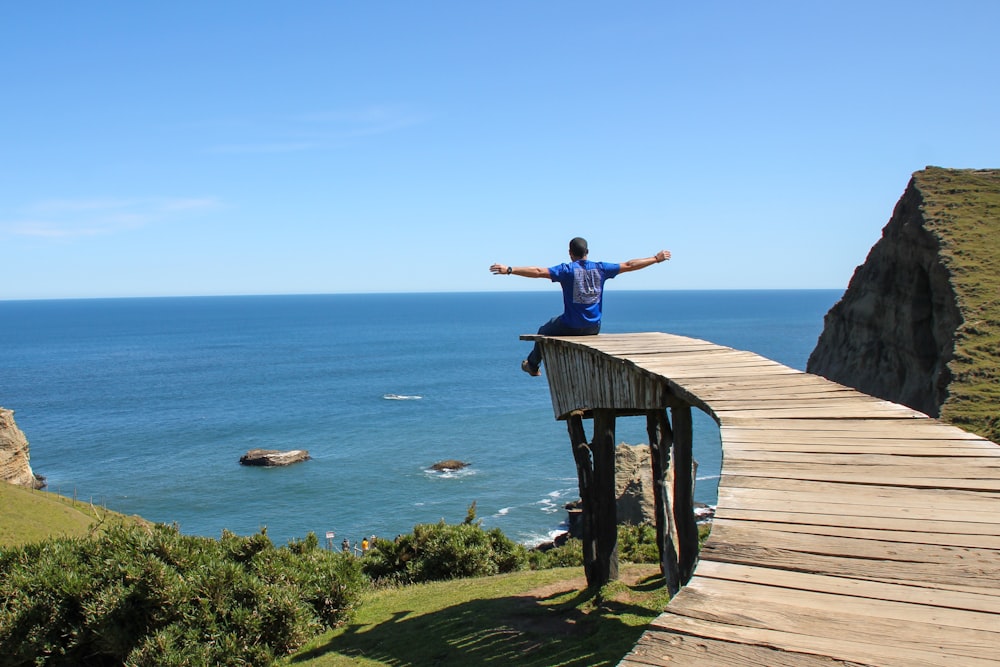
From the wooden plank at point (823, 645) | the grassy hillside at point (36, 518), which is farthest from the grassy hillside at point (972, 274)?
the grassy hillside at point (36, 518)

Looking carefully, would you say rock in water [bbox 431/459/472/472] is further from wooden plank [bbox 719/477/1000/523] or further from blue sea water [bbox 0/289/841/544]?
wooden plank [bbox 719/477/1000/523]

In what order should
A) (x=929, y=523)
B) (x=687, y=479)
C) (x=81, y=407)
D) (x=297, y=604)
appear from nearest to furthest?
(x=929, y=523)
(x=687, y=479)
(x=297, y=604)
(x=81, y=407)

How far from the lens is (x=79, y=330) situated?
634 ft

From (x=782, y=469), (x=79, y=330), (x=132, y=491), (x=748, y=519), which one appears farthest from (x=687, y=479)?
(x=79, y=330)

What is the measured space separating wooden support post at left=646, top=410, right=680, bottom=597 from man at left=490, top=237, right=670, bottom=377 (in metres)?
1.68

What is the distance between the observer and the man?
1151 cm

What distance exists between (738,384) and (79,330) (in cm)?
21064

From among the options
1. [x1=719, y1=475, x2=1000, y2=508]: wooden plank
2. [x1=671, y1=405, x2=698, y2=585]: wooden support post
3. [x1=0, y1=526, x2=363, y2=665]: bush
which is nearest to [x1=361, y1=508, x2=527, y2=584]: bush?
[x1=0, y1=526, x2=363, y2=665]: bush

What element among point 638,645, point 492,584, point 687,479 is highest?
point 638,645

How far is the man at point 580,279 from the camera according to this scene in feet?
37.8

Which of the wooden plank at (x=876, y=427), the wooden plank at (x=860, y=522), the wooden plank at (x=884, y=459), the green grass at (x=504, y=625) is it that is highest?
the wooden plank at (x=876, y=427)

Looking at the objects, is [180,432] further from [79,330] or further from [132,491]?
[79,330]

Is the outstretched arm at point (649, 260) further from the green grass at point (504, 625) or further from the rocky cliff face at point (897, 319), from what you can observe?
the rocky cliff face at point (897, 319)

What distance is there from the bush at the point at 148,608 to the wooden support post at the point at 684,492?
6499 mm
